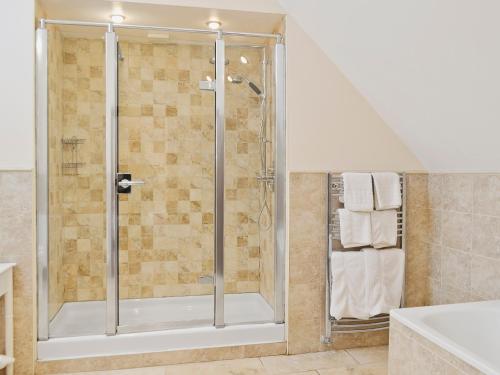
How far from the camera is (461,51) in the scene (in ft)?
5.89

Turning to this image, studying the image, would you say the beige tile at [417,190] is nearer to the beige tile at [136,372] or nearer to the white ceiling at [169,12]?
the white ceiling at [169,12]

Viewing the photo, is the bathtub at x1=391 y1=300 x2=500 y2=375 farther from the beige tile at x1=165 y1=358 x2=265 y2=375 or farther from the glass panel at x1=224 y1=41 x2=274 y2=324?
the glass panel at x1=224 y1=41 x2=274 y2=324

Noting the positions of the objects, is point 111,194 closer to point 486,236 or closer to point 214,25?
point 214,25

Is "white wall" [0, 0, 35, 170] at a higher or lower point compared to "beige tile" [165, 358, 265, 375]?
higher

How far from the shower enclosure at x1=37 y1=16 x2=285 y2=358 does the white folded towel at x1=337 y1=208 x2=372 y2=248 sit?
0.41 metres

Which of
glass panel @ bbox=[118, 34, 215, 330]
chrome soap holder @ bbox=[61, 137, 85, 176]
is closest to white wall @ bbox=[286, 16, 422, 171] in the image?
glass panel @ bbox=[118, 34, 215, 330]

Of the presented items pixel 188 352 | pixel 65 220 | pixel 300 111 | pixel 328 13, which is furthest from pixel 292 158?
pixel 65 220

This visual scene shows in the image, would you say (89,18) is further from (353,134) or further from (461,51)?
(461,51)

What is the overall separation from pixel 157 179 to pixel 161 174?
48mm

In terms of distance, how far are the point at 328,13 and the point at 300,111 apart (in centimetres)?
60

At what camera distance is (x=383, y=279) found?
8.71 feet

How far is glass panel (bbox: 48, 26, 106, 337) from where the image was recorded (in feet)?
8.47

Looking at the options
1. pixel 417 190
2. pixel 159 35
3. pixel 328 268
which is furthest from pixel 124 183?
pixel 417 190

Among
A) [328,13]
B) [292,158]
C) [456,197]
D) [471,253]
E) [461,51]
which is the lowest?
[471,253]
